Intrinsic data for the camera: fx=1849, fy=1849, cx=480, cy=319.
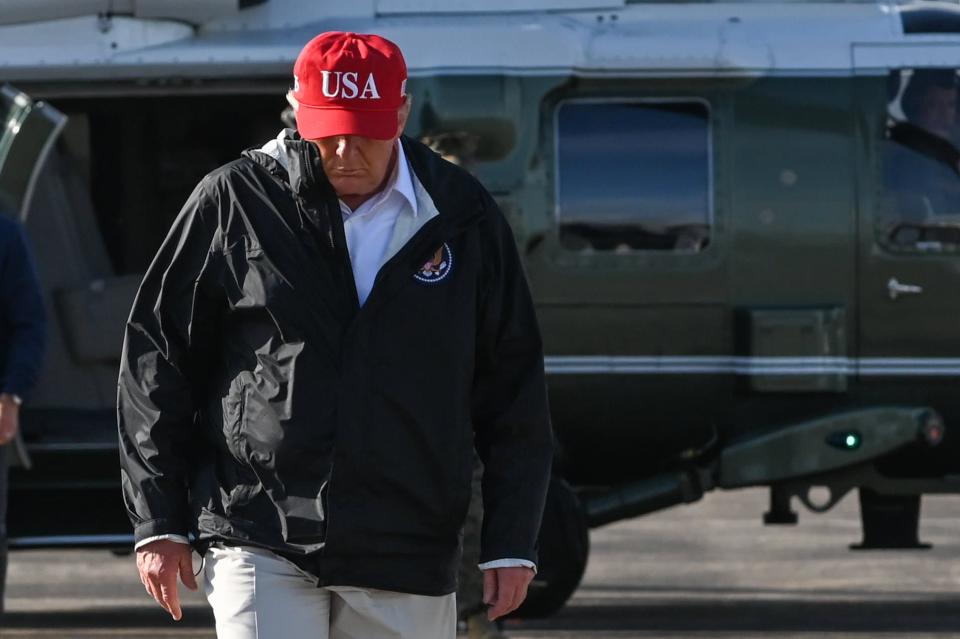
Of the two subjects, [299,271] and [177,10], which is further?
[177,10]

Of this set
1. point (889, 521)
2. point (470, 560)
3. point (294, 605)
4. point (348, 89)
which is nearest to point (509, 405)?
point (294, 605)

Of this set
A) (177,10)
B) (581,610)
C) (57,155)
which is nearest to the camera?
(177,10)

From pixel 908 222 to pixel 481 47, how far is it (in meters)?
1.89

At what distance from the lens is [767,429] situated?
7656mm

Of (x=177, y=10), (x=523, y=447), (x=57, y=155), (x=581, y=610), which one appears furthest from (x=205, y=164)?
(x=523, y=447)

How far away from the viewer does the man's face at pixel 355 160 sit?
3432mm

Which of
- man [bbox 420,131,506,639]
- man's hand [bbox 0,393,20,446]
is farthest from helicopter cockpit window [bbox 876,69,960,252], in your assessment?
man's hand [bbox 0,393,20,446]

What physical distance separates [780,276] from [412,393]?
439 centimetres

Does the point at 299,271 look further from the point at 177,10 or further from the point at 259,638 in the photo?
the point at 177,10

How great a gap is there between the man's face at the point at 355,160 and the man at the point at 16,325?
142 inches

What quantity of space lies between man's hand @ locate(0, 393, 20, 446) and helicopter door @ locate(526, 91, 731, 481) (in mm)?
2133

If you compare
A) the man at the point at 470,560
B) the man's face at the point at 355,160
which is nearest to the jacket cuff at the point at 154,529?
the man's face at the point at 355,160

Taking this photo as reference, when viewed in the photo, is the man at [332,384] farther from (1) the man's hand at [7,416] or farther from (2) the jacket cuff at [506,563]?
(1) the man's hand at [7,416]

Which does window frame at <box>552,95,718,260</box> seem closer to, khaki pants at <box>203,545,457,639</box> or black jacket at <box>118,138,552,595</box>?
black jacket at <box>118,138,552,595</box>
